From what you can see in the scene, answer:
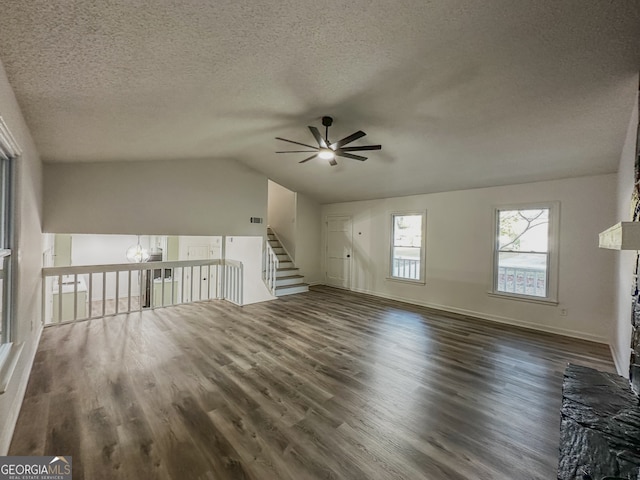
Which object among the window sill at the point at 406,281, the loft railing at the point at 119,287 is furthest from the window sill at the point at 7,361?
the window sill at the point at 406,281

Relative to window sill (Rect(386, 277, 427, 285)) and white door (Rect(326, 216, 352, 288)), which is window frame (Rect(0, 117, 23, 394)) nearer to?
window sill (Rect(386, 277, 427, 285))

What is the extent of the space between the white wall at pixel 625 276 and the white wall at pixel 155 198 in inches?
225

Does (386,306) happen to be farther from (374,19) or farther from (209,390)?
(374,19)

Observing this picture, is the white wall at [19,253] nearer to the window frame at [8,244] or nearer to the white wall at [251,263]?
the window frame at [8,244]

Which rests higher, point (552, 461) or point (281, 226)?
point (281, 226)

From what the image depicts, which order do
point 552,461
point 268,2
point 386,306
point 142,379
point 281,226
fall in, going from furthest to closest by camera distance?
1. point 281,226
2. point 386,306
3. point 142,379
4. point 552,461
5. point 268,2

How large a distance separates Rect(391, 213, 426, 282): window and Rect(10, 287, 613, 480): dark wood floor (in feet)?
6.49

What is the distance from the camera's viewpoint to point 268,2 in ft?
4.65

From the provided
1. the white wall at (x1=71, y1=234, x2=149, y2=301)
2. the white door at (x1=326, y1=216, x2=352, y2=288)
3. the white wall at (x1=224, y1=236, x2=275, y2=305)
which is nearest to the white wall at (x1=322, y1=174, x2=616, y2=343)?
the white door at (x1=326, y1=216, x2=352, y2=288)

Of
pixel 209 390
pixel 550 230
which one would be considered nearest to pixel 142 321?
pixel 209 390

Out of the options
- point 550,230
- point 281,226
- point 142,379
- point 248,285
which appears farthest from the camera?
point 281,226

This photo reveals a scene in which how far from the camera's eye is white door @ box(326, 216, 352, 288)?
750 cm

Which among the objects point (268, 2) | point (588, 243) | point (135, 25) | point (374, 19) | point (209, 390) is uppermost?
point (374, 19)

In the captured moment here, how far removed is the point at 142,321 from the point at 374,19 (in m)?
5.04
